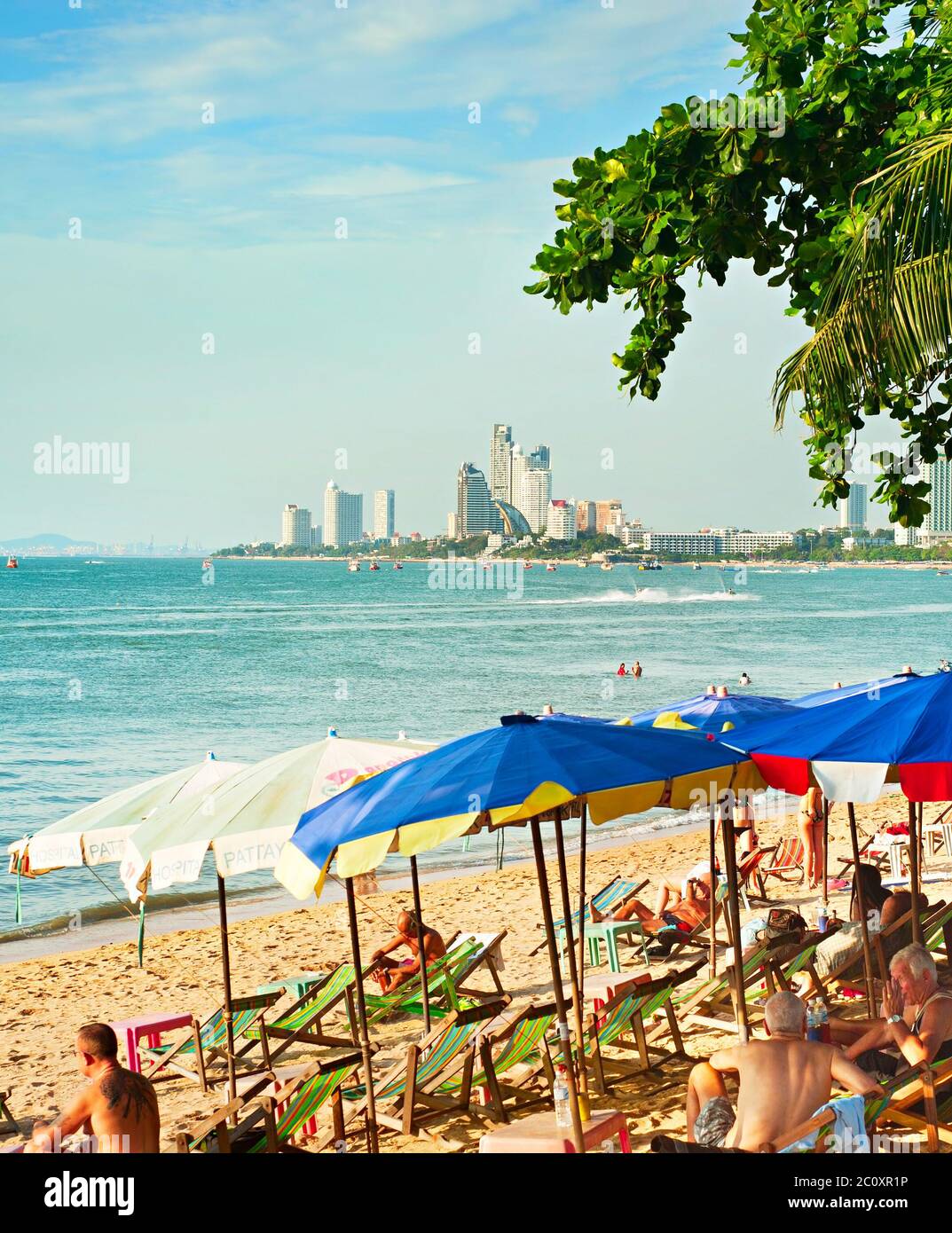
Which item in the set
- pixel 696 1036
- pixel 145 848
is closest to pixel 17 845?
pixel 145 848

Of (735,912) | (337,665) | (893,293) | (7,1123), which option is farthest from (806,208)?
(337,665)

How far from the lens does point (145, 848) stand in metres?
6.81

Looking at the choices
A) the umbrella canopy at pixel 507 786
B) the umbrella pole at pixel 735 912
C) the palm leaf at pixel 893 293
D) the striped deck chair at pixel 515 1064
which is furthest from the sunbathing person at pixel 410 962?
the palm leaf at pixel 893 293

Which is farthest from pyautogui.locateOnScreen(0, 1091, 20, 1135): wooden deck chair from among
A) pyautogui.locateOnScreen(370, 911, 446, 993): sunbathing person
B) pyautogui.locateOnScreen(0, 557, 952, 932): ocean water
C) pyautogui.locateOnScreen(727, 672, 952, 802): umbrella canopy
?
pyautogui.locateOnScreen(0, 557, 952, 932): ocean water

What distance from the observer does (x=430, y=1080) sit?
21.0ft

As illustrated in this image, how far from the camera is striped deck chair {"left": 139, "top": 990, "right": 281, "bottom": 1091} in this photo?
7.61 m

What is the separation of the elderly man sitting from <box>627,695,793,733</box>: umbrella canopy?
250 cm

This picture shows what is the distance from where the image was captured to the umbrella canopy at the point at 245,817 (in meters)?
6.40

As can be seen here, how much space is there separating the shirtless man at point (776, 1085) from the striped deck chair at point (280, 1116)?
179 cm

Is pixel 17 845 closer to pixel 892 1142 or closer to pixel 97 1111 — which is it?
pixel 97 1111

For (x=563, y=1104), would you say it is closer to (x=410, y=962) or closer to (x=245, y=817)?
(x=245, y=817)

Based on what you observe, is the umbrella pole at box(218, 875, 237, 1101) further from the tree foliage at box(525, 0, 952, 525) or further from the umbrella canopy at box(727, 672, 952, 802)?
the tree foliage at box(525, 0, 952, 525)

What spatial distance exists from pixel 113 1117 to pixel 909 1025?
3.66 m
